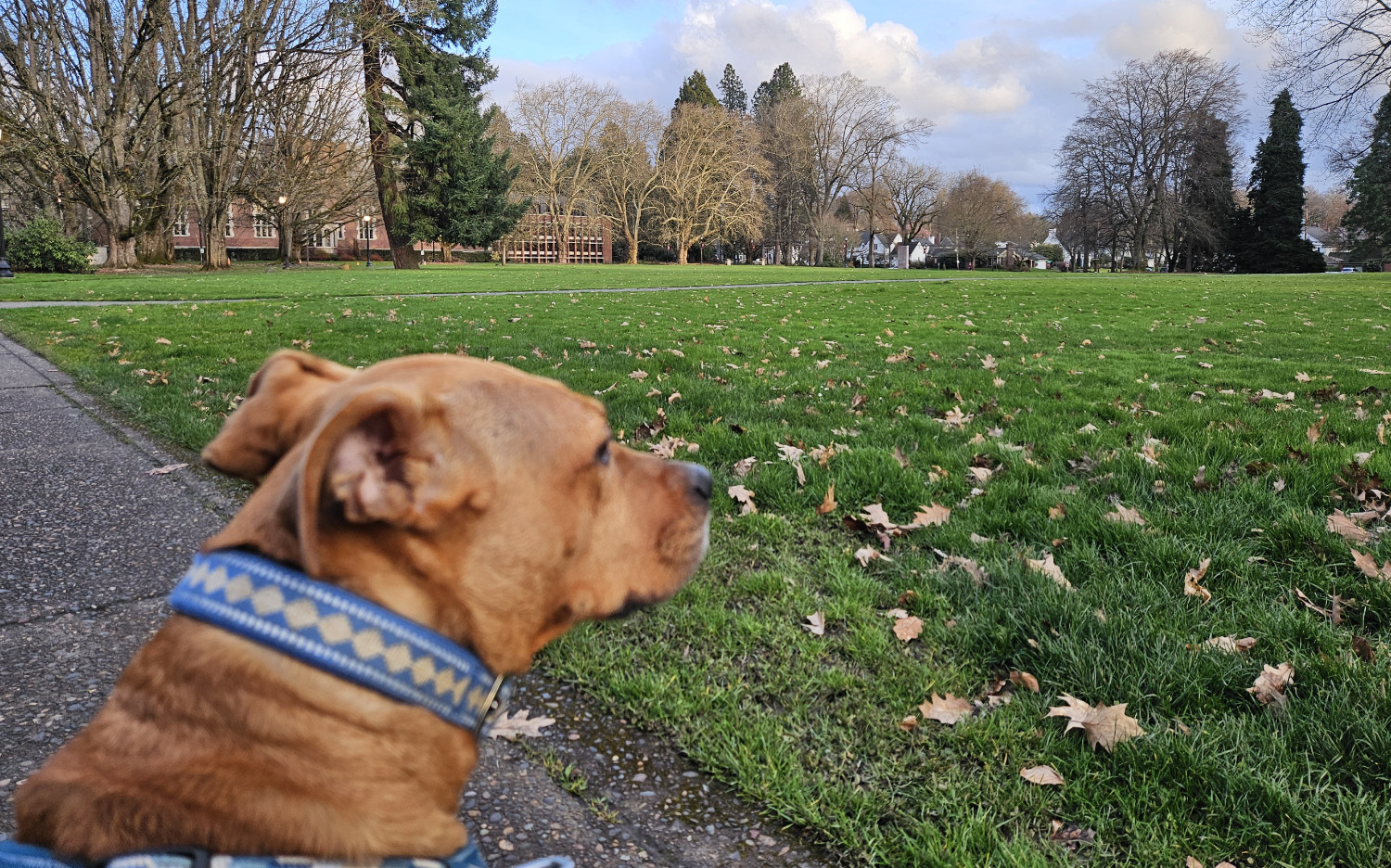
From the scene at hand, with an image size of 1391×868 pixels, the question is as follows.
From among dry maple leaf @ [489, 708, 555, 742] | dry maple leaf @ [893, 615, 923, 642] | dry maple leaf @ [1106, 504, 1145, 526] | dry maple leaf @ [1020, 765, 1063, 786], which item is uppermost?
dry maple leaf @ [1106, 504, 1145, 526]

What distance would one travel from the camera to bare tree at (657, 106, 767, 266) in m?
57.0

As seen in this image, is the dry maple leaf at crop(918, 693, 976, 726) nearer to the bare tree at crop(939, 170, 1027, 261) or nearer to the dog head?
the dog head

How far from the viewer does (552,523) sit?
171 cm

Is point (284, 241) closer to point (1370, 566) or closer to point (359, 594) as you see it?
point (359, 594)

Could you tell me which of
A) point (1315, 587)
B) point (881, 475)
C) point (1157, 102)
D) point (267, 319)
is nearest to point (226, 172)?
point (267, 319)

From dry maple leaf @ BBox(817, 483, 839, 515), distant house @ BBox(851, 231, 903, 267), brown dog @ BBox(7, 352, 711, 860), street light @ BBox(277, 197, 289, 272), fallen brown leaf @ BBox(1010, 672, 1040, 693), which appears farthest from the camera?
distant house @ BBox(851, 231, 903, 267)

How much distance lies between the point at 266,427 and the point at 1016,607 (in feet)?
9.32

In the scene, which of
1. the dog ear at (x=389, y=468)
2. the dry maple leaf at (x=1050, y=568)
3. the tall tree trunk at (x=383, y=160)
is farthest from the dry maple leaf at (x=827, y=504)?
the tall tree trunk at (x=383, y=160)

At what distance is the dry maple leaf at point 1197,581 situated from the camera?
3.29m

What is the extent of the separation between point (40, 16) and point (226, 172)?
305 inches

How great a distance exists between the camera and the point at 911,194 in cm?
7225

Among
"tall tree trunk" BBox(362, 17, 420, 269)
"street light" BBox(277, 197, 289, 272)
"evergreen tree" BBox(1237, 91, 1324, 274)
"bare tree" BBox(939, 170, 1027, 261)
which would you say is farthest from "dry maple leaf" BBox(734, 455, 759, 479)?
"bare tree" BBox(939, 170, 1027, 261)

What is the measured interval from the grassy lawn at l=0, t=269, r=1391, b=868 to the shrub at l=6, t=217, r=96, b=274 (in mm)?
25622

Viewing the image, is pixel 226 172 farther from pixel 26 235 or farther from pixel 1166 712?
pixel 1166 712
